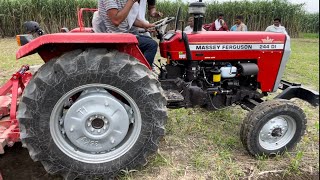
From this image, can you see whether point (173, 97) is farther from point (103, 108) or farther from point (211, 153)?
point (103, 108)

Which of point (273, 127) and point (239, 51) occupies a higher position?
point (239, 51)

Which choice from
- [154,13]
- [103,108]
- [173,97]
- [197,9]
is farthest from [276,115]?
[154,13]

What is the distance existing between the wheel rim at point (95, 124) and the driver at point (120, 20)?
63 centimetres

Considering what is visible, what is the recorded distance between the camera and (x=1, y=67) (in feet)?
22.5

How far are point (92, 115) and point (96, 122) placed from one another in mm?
79

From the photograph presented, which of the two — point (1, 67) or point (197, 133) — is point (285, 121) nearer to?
point (197, 133)

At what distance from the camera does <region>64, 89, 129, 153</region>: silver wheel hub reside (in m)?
2.42

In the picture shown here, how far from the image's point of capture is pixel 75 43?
2.41m

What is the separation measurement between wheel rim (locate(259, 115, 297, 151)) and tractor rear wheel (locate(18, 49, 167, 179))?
111 cm

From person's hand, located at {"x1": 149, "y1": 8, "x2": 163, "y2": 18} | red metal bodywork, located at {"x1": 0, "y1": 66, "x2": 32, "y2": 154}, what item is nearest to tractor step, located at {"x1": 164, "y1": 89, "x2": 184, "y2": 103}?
person's hand, located at {"x1": 149, "y1": 8, "x2": 163, "y2": 18}

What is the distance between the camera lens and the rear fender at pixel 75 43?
2.27 meters

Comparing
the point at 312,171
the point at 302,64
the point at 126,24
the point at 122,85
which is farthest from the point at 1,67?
the point at 302,64

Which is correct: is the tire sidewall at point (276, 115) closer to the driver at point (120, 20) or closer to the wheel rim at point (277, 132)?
the wheel rim at point (277, 132)

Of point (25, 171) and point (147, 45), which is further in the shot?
point (147, 45)
